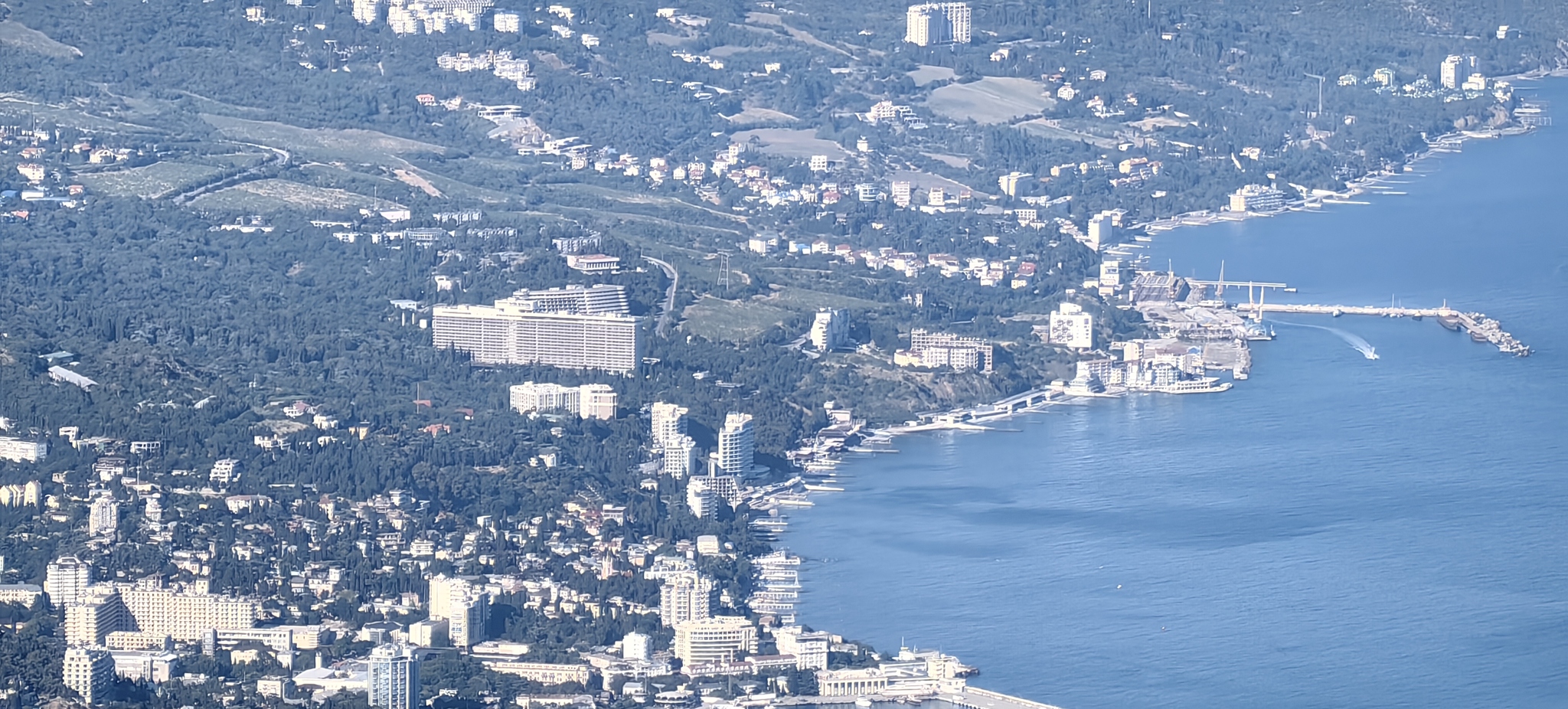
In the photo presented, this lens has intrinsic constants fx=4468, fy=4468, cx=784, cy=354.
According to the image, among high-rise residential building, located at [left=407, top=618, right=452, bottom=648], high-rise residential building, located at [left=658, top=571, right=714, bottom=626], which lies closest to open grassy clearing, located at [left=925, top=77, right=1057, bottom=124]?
high-rise residential building, located at [left=658, top=571, right=714, bottom=626]

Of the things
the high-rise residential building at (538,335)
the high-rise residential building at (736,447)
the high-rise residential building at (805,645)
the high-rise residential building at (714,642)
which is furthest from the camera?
the high-rise residential building at (538,335)

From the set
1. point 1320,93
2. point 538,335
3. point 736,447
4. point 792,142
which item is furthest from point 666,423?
point 1320,93

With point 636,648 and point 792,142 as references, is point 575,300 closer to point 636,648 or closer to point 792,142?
point 636,648

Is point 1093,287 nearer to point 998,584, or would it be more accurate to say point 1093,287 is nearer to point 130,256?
point 130,256

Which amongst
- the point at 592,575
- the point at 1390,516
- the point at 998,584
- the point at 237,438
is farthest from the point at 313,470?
the point at 1390,516

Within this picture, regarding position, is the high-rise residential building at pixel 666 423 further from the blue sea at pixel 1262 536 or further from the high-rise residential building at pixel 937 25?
the high-rise residential building at pixel 937 25

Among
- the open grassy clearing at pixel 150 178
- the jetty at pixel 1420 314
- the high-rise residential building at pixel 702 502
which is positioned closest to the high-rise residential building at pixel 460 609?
the high-rise residential building at pixel 702 502
